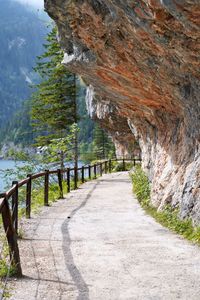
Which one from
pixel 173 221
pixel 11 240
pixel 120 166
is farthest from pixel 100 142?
pixel 11 240

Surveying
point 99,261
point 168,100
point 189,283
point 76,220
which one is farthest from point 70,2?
point 189,283

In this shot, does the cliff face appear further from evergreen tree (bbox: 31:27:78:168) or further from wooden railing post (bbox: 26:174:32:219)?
evergreen tree (bbox: 31:27:78:168)

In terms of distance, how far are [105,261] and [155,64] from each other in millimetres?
4923

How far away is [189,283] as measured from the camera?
565cm

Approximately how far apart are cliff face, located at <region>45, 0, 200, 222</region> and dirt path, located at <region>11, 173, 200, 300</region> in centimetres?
149

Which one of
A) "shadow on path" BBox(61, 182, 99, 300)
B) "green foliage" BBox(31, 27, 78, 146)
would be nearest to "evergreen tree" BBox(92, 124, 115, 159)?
"green foliage" BBox(31, 27, 78, 146)

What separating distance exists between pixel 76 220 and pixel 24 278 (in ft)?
17.2

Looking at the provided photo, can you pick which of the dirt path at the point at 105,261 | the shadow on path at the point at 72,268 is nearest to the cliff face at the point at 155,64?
the dirt path at the point at 105,261

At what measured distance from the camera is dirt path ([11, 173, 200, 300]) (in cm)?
531

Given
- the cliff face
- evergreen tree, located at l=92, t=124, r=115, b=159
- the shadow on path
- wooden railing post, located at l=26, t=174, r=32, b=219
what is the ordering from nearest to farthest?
the shadow on path < the cliff face < wooden railing post, located at l=26, t=174, r=32, b=219 < evergreen tree, located at l=92, t=124, r=115, b=159

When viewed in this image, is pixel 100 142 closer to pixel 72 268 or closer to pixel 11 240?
pixel 72 268

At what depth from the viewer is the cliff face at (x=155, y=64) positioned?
24.7ft

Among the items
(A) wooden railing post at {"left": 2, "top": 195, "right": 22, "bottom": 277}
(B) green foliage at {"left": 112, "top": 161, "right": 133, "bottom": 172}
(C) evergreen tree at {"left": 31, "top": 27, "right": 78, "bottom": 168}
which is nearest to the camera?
(A) wooden railing post at {"left": 2, "top": 195, "right": 22, "bottom": 277}

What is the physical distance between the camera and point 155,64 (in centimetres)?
962
